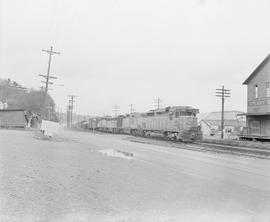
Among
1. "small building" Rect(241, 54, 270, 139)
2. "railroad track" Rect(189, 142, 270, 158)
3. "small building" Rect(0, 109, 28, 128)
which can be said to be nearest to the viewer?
"railroad track" Rect(189, 142, 270, 158)

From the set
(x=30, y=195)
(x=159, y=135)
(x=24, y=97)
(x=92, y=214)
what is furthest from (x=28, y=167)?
(x=24, y=97)

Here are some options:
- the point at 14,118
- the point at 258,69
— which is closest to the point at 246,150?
the point at 258,69

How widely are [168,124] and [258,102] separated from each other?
11.9 m

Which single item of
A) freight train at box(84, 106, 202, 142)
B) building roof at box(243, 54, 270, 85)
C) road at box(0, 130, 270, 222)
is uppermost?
building roof at box(243, 54, 270, 85)

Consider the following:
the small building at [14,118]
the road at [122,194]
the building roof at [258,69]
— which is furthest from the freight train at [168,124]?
the road at [122,194]

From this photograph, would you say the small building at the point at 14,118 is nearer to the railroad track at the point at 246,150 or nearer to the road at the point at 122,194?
the railroad track at the point at 246,150

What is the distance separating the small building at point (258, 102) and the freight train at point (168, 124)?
8.69m

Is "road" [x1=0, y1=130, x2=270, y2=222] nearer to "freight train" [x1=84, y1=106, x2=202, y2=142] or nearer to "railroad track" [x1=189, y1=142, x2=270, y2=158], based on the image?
"railroad track" [x1=189, y1=142, x2=270, y2=158]

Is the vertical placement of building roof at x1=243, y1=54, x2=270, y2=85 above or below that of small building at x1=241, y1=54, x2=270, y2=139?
above

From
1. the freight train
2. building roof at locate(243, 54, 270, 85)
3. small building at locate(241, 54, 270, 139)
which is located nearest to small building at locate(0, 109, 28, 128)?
the freight train

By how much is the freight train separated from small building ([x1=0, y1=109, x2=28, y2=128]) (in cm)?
1418

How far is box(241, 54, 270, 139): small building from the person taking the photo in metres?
38.9

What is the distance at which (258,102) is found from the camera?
40.7 m

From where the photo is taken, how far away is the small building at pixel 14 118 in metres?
50.9
